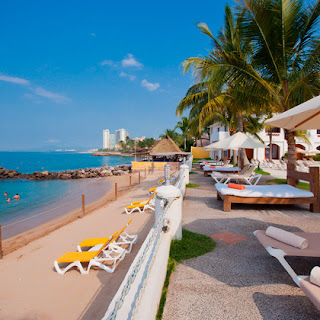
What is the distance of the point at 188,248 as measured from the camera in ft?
12.7

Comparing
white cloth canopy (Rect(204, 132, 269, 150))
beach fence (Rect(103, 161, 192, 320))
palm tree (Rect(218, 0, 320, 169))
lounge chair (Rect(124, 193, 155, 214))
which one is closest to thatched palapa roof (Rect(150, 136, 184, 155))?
white cloth canopy (Rect(204, 132, 269, 150))

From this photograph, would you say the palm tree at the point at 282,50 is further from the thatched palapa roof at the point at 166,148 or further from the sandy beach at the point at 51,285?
the thatched palapa roof at the point at 166,148

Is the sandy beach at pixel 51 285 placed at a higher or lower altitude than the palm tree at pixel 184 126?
lower

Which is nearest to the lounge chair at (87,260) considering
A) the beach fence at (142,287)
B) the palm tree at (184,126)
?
the beach fence at (142,287)

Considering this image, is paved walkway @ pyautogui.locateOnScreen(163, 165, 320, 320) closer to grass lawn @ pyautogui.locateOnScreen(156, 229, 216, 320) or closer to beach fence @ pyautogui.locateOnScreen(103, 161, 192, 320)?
grass lawn @ pyautogui.locateOnScreen(156, 229, 216, 320)

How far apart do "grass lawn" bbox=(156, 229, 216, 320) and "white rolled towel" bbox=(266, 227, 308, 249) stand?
1.17 meters

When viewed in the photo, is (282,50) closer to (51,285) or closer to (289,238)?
(289,238)

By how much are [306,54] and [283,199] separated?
600 centimetres

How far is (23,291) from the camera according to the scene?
14.1 feet

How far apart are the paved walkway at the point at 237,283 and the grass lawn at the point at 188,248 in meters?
0.11

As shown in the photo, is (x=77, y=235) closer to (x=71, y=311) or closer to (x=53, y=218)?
(x=71, y=311)

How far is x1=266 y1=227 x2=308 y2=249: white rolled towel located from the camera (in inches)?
109

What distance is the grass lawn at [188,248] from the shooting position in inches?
134

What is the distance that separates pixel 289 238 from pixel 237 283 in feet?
2.88
